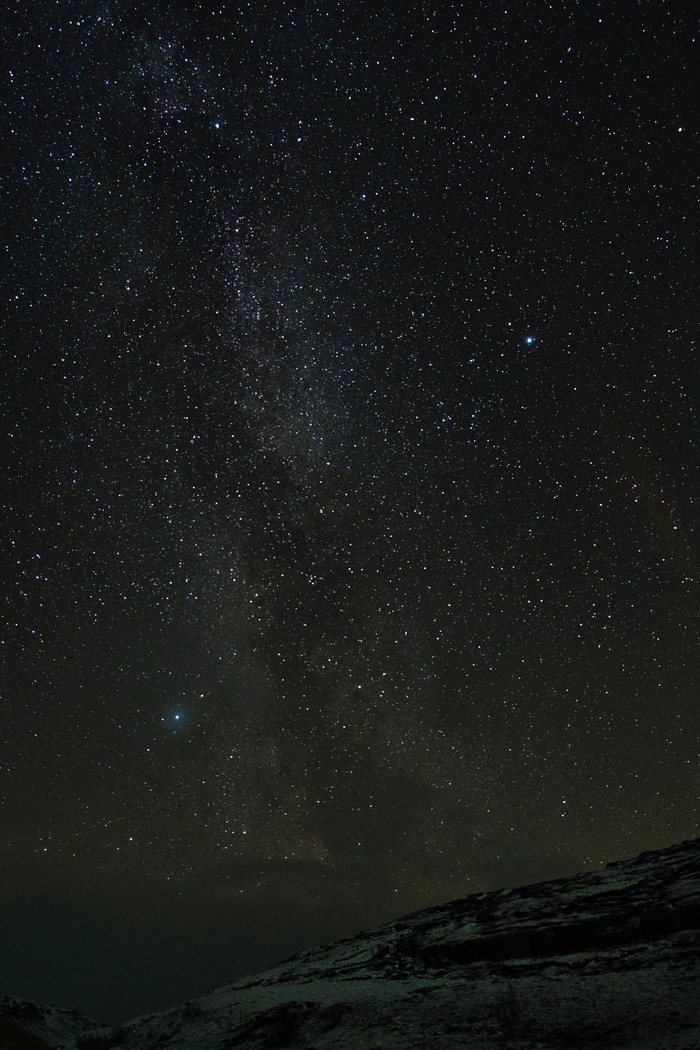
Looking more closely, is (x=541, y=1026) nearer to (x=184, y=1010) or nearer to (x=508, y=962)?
(x=508, y=962)

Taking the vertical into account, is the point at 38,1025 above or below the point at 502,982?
above

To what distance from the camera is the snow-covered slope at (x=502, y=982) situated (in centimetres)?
1066

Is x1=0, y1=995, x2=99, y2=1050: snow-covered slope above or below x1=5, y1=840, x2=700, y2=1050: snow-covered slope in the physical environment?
above

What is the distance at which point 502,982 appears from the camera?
14.2m

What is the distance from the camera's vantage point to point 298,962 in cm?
2480

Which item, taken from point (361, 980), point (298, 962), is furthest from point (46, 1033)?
point (361, 980)

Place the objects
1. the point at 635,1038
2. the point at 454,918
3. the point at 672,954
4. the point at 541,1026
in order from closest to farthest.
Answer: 1. the point at 635,1038
2. the point at 541,1026
3. the point at 672,954
4. the point at 454,918

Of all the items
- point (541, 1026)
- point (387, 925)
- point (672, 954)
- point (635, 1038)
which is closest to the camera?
point (635, 1038)

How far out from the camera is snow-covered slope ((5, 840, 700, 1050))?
10.7 meters

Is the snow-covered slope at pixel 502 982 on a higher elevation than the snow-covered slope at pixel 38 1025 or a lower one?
lower

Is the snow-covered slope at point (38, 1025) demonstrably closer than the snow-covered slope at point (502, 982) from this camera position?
No

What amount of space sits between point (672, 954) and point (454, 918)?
11029 mm

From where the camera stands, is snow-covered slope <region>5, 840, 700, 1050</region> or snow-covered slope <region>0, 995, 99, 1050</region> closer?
snow-covered slope <region>5, 840, 700, 1050</region>

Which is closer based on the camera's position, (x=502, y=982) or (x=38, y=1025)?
(x=502, y=982)
